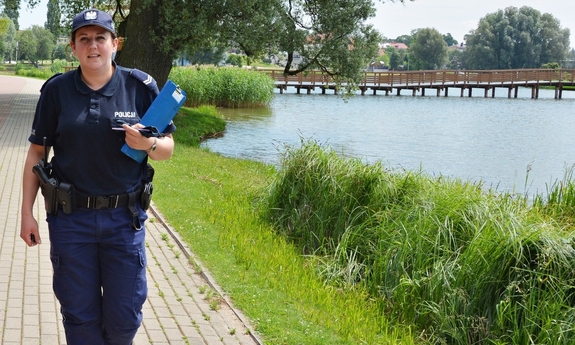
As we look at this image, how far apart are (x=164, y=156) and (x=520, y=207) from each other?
5778 mm

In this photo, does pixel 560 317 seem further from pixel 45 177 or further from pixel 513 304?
pixel 45 177

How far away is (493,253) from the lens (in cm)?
705

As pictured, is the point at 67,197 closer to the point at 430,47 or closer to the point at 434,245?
the point at 434,245

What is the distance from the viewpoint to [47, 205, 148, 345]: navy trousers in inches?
147

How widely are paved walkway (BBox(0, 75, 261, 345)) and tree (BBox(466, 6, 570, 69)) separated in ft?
337

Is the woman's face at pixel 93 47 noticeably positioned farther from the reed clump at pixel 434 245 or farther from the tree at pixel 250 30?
the tree at pixel 250 30

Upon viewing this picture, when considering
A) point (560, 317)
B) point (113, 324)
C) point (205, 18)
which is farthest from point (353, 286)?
point (205, 18)

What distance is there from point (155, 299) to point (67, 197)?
2556 mm

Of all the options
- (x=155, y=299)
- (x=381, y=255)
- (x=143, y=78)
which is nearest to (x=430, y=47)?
(x=381, y=255)

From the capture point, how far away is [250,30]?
21.3 meters

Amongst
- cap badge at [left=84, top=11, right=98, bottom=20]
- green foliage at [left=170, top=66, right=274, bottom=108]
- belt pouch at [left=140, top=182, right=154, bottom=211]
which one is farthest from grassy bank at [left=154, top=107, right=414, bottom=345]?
green foliage at [left=170, top=66, right=274, bottom=108]

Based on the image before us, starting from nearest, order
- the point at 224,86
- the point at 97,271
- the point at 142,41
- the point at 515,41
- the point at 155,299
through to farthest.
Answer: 1. the point at 97,271
2. the point at 155,299
3. the point at 142,41
4. the point at 224,86
5. the point at 515,41

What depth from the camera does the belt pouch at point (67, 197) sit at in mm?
3664

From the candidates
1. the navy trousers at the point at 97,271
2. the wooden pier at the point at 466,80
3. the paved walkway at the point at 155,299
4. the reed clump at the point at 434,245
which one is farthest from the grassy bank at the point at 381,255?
the wooden pier at the point at 466,80
